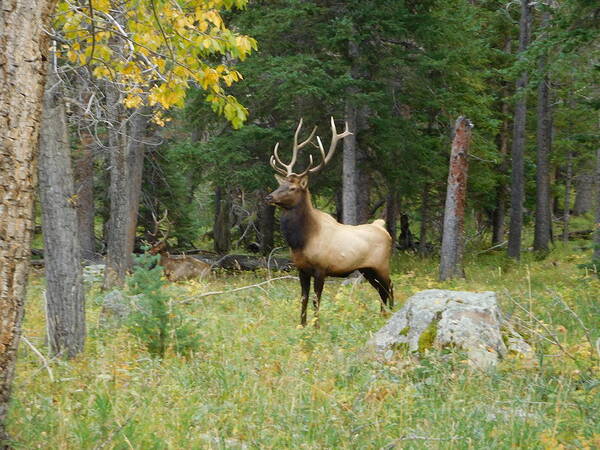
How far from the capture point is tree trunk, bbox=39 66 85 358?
623 centimetres

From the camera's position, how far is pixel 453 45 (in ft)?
52.6

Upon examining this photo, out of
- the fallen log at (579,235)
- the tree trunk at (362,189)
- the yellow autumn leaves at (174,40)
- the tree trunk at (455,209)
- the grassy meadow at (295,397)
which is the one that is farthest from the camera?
the fallen log at (579,235)

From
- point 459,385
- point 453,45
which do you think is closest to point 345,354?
point 459,385

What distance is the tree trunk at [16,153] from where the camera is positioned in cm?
339

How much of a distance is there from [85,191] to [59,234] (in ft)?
38.2

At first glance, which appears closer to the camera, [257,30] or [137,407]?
[137,407]

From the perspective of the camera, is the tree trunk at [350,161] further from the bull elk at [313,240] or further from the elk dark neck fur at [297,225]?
the elk dark neck fur at [297,225]

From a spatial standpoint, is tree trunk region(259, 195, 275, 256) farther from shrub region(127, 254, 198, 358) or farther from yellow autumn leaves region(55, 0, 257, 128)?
shrub region(127, 254, 198, 358)

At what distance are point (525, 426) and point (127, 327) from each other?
407 centimetres

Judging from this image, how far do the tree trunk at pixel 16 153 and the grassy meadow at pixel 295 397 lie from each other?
0.71 m

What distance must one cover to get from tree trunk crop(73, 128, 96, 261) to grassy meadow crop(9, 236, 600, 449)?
9.62m

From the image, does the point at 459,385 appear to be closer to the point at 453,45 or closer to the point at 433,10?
the point at 453,45

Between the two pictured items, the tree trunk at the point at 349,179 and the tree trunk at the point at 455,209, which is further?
the tree trunk at the point at 349,179

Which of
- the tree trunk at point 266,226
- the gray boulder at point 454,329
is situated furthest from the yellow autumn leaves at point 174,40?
the tree trunk at point 266,226
